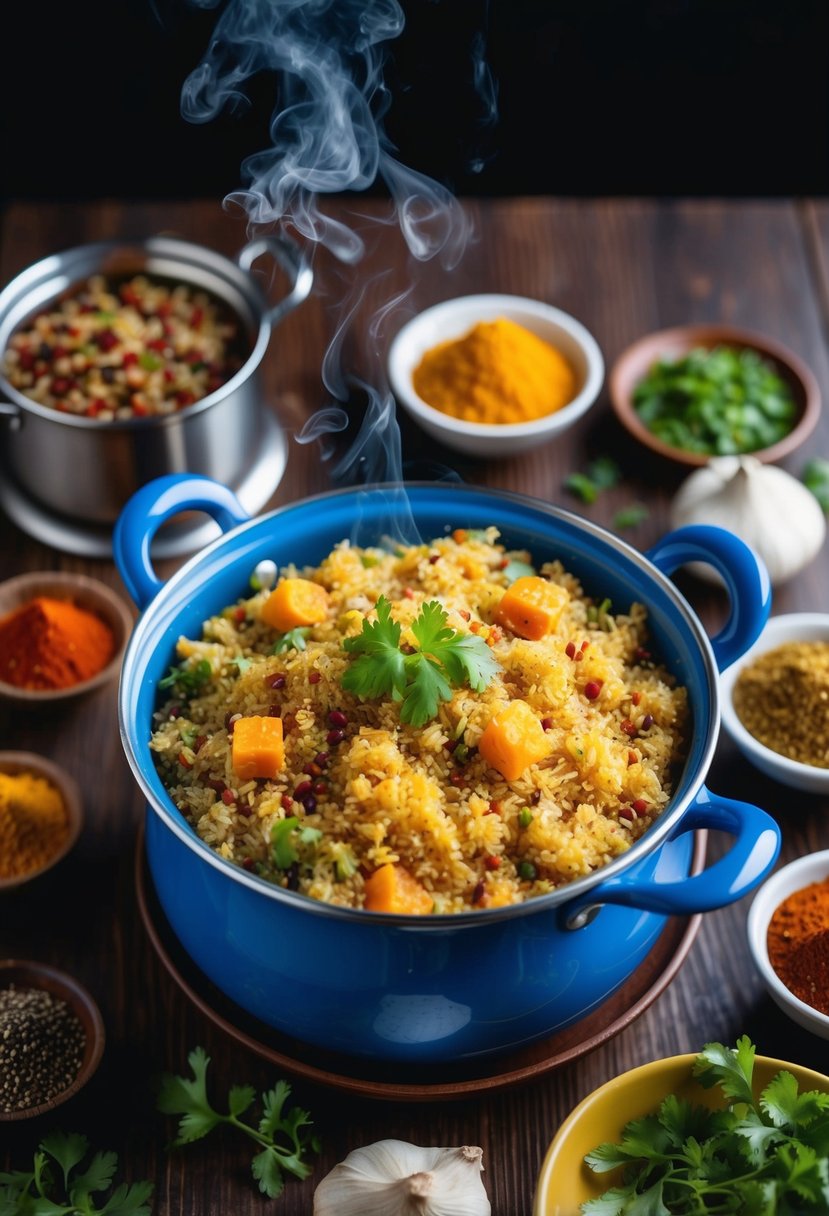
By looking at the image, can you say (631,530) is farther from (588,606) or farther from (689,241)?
(689,241)

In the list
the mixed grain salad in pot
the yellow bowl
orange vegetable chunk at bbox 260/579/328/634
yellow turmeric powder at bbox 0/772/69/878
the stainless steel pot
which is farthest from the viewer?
the mixed grain salad in pot

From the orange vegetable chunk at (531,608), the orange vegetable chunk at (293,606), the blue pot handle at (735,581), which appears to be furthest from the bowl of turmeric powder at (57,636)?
the blue pot handle at (735,581)

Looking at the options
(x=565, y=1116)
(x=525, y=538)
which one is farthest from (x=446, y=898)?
(x=525, y=538)

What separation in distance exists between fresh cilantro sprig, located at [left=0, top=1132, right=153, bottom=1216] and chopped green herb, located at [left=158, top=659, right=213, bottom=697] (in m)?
0.92

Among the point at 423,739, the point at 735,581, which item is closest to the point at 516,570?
the point at 735,581

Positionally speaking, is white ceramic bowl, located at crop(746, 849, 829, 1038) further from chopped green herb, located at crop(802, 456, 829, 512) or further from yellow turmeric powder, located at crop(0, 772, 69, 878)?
yellow turmeric powder, located at crop(0, 772, 69, 878)

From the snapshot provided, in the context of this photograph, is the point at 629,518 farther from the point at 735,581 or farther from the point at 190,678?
the point at 190,678

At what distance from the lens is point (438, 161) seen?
18.6 ft

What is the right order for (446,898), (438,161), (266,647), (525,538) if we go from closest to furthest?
(446,898) < (266,647) < (525,538) < (438,161)

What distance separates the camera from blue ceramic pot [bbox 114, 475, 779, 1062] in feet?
7.23

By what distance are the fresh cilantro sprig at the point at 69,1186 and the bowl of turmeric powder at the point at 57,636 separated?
1.15 meters

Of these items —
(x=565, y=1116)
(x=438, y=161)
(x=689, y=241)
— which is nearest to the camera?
(x=565, y=1116)

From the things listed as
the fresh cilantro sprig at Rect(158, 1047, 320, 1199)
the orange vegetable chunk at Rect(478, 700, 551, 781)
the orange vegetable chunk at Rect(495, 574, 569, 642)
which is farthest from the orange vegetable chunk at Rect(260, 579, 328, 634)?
the fresh cilantro sprig at Rect(158, 1047, 320, 1199)

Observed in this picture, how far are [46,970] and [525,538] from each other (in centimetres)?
144
